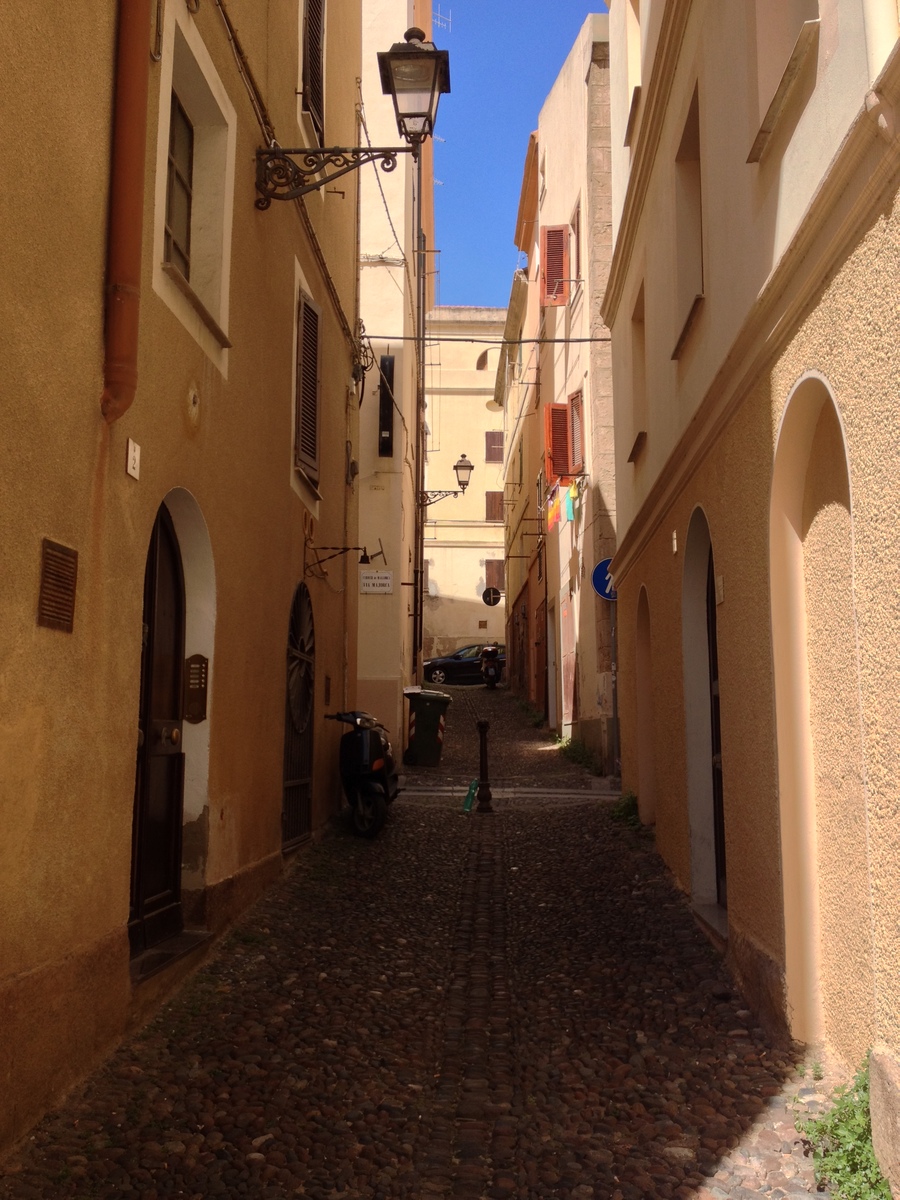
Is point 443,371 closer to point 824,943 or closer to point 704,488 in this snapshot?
point 704,488

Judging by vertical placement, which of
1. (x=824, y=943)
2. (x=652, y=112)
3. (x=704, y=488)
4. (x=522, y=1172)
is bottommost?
(x=522, y=1172)

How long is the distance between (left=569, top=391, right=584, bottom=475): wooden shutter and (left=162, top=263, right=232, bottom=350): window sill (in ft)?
34.6

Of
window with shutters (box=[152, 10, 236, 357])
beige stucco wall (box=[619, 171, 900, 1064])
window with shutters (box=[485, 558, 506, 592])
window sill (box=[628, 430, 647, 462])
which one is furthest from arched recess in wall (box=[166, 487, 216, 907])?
window with shutters (box=[485, 558, 506, 592])

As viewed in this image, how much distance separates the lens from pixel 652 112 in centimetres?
808

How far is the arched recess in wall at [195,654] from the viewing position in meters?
5.99

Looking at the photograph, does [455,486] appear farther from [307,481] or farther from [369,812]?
[307,481]

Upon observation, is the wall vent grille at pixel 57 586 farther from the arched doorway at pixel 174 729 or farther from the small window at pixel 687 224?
the small window at pixel 687 224

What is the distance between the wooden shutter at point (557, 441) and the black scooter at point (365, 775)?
7735 millimetres

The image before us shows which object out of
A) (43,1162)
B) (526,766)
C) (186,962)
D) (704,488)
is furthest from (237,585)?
(526,766)

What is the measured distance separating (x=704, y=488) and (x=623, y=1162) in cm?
382

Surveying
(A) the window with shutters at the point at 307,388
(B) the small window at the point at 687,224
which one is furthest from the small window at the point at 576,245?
(B) the small window at the point at 687,224

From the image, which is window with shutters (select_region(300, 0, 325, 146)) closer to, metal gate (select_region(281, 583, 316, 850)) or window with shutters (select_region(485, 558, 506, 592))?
metal gate (select_region(281, 583, 316, 850))

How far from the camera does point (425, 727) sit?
643 inches

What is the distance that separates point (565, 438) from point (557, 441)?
0.13 meters
